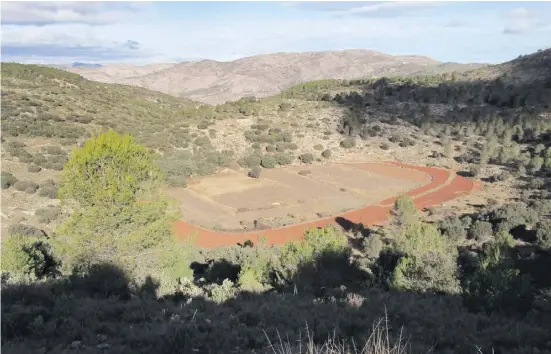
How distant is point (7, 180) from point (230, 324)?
25579mm

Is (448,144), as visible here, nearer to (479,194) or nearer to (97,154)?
(479,194)

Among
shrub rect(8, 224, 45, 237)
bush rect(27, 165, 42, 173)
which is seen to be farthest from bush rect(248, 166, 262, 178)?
shrub rect(8, 224, 45, 237)

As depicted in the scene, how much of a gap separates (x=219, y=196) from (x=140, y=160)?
17.6m

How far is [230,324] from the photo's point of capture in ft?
24.9

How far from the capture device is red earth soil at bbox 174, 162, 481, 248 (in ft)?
79.0

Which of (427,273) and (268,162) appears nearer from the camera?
(427,273)

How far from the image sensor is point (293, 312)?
8.52 meters

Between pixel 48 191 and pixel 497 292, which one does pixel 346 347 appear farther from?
pixel 48 191

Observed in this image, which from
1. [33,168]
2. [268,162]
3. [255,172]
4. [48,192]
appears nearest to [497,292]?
[48,192]

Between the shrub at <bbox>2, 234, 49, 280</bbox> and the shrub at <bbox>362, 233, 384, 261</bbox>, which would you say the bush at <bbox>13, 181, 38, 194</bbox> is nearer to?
the shrub at <bbox>2, 234, 49, 280</bbox>

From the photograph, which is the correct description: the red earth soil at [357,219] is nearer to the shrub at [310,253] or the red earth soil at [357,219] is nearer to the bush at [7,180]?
the shrub at [310,253]

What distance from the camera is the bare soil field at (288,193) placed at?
91.0 ft

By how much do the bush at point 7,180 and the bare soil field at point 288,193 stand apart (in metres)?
9.71

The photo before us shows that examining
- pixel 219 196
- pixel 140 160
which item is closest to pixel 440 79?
pixel 219 196
